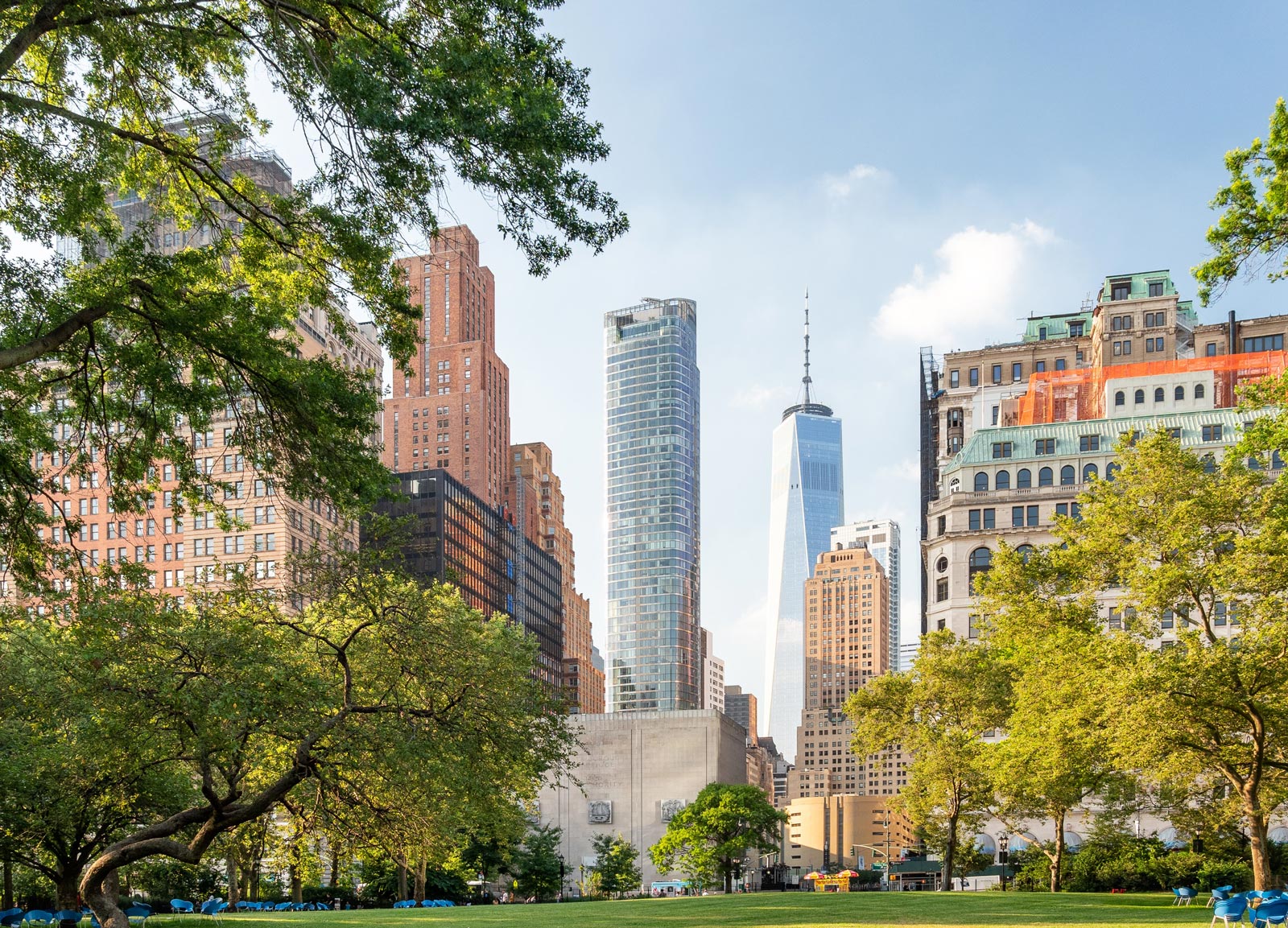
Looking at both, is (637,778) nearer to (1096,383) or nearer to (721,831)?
(721,831)

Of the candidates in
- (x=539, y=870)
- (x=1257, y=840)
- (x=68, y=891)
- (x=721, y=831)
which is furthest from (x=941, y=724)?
(x=68, y=891)

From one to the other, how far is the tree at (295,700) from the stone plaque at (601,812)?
352ft

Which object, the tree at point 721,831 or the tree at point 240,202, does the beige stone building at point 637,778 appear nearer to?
the tree at point 721,831

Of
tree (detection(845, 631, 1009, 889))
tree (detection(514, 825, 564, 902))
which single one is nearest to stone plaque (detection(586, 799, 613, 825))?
tree (detection(514, 825, 564, 902))

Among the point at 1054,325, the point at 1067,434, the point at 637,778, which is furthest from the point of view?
the point at 1054,325

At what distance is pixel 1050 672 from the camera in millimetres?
45281

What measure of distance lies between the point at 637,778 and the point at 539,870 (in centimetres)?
4508

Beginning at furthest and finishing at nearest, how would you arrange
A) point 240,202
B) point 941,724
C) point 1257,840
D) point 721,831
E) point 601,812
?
point 601,812
point 721,831
point 941,724
point 1257,840
point 240,202

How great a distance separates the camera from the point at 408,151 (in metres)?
17.7

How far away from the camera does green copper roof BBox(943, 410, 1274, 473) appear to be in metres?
108

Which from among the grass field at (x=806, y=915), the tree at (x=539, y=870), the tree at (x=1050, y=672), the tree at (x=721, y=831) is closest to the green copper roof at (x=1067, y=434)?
the tree at (x=721, y=831)

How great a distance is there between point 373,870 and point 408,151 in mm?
66853

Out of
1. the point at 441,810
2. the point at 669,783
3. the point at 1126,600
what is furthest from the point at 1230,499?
the point at 669,783

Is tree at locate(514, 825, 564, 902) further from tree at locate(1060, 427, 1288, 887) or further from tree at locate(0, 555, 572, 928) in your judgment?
tree at locate(0, 555, 572, 928)
